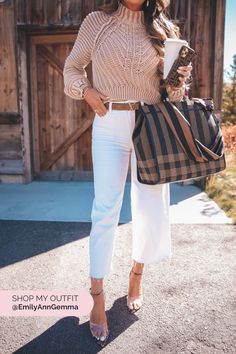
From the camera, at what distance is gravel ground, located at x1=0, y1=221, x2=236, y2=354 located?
186 centimetres

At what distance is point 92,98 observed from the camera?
184cm

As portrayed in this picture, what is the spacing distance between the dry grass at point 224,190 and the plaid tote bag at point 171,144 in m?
1.92

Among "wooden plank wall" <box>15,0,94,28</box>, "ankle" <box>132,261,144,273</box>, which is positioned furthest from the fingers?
"wooden plank wall" <box>15,0,94,28</box>

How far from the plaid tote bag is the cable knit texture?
13 cm

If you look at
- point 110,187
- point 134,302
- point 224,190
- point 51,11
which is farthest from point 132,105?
point 51,11

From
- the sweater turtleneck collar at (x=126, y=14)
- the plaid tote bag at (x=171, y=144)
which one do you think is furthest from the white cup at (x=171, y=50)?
the sweater turtleneck collar at (x=126, y=14)

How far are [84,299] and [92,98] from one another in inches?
40.5

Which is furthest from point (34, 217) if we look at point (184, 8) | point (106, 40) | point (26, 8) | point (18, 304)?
point (184, 8)

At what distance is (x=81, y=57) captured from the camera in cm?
191

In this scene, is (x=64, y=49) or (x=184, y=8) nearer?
(x=184, y=8)

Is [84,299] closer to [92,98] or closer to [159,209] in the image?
[159,209]

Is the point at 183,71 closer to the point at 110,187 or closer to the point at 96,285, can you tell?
the point at 110,187

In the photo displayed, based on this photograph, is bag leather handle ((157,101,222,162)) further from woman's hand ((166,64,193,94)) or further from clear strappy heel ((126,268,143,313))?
clear strappy heel ((126,268,143,313))

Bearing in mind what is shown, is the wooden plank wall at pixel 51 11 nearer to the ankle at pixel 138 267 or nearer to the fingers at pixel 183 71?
the fingers at pixel 183 71
